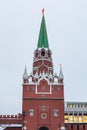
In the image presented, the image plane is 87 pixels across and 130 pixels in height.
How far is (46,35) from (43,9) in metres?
5.54

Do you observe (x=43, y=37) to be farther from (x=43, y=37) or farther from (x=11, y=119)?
(x=11, y=119)

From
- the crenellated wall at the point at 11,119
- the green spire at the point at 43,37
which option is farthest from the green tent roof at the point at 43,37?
the crenellated wall at the point at 11,119

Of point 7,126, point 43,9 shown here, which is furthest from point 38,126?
point 43,9

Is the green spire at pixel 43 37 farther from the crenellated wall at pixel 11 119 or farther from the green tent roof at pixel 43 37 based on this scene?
the crenellated wall at pixel 11 119

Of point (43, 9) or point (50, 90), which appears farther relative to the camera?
point (43, 9)

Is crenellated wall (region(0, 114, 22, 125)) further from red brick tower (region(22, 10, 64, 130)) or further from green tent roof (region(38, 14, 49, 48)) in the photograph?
green tent roof (region(38, 14, 49, 48))

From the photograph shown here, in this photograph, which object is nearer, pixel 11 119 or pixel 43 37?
pixel 11 119

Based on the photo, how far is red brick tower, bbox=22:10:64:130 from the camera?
59625mm

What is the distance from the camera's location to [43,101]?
60.6 metres

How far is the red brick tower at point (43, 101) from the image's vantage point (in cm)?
5962

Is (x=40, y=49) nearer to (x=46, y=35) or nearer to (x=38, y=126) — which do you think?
(x=46, y=35)

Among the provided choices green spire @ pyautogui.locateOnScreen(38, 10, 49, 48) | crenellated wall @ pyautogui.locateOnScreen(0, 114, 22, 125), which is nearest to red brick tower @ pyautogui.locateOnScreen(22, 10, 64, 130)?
crenellated wall @ pyautogui.locateOnScreen(0, 114, 22, 125)

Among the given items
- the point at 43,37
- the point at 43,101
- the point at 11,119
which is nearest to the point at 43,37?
the point at 43,37

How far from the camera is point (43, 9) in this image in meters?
67.1
